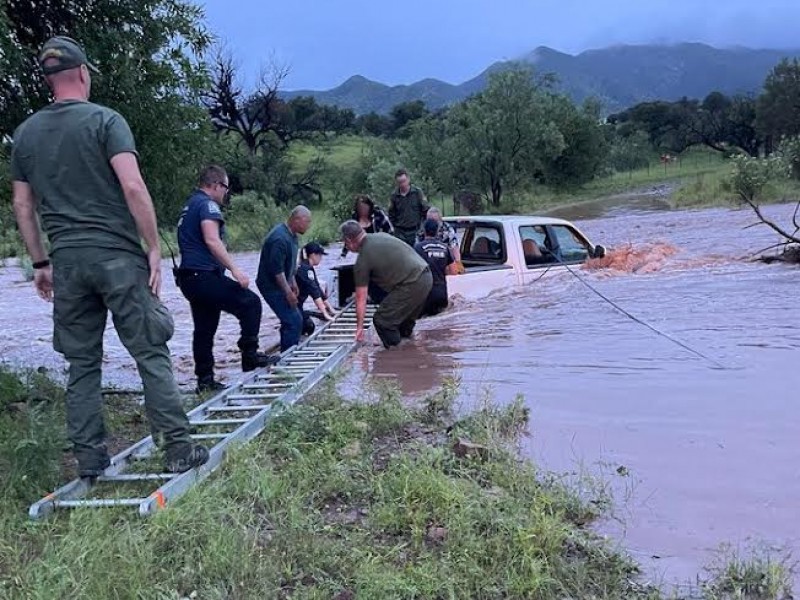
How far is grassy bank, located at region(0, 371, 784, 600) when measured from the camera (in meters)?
3.20

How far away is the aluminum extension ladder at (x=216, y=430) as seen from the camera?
383cm

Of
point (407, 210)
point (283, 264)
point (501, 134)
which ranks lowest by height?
point (283, 264)

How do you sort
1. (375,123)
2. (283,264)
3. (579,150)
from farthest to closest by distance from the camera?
(375,123) → (579,150) → (283,264)

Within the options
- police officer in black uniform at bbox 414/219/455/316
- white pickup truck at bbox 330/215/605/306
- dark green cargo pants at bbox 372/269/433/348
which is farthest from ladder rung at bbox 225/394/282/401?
white pickup truck at bbox 330/215/605/306

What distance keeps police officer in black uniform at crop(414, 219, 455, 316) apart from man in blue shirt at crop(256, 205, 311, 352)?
6.16 feet

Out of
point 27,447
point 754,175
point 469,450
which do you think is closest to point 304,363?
point 469,450

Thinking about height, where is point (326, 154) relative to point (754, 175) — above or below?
above

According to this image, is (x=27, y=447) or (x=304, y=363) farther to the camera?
(x=304, y=363)

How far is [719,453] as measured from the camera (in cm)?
505

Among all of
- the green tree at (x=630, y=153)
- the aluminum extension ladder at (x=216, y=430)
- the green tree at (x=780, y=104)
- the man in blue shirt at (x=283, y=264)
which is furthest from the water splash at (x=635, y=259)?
the green tree at (x=780, y=104)

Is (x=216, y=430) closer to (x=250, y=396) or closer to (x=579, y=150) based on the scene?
(x=250, y=396)

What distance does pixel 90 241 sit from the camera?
12.9 ft

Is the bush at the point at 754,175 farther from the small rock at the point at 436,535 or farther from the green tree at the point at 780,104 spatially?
the small rock at the point at 436,535

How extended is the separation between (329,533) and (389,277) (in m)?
5.01
